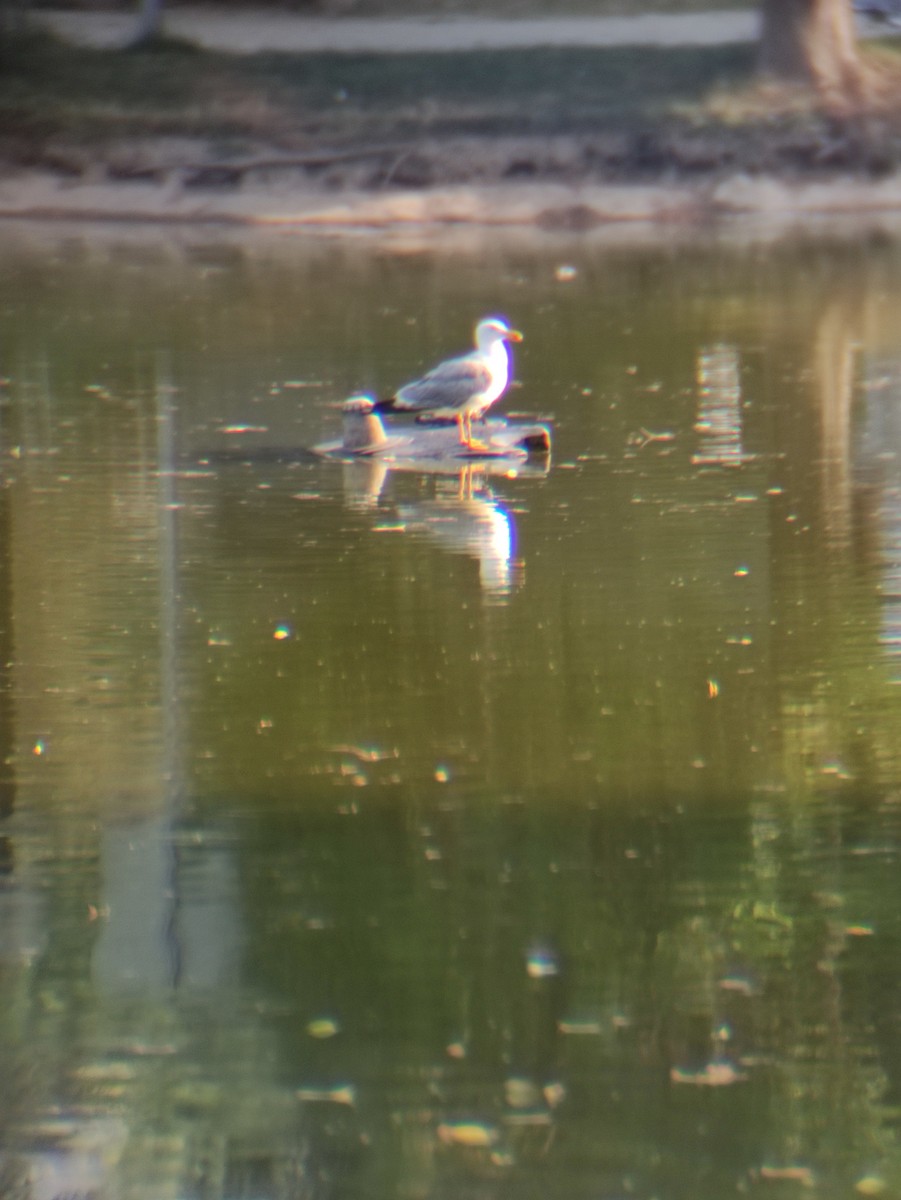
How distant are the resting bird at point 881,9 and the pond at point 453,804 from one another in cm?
2635

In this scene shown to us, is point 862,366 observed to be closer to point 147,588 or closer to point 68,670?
point 147,588

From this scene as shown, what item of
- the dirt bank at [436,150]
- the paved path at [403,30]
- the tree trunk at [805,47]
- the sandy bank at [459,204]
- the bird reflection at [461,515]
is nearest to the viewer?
the bird reflection at [461,515]

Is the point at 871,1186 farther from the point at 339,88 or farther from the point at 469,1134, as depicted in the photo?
the point at 339,88

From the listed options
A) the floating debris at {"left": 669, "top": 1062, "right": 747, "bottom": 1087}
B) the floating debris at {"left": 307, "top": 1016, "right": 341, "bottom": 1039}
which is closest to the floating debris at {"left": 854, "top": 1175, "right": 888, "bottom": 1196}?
the floating debris at {"left": 669, "top": 1062, "right": 747, "bottom": 1087}

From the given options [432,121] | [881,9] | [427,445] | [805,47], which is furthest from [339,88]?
[427,445]

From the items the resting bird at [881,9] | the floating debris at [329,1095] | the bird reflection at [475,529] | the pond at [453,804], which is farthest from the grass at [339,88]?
the floating debris at [329,1095]

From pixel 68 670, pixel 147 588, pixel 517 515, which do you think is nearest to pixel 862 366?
pixel 517 515

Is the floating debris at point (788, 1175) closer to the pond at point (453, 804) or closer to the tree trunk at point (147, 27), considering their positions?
the pond at point (453, 804)

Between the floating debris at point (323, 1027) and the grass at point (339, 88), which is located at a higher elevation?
the floating debris at point (323, 1027)

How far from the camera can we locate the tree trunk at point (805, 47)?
3450 centimetres

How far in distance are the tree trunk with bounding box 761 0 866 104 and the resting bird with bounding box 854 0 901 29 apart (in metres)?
6.89

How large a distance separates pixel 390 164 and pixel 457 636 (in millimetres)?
22551

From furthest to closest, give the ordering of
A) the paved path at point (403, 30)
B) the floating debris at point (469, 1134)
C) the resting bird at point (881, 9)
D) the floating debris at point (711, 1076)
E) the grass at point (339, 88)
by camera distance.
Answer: the resting bird at point (881, 9), the paved path at point (403, 30), the grass at point (339, 88), the floating debris at point (711, 1076), the floating debris at point (469, 1134)

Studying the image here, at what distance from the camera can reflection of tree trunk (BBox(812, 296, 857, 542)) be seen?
43.7 ft
